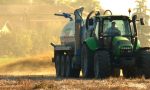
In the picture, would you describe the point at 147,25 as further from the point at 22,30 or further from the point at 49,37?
the point at 22,30

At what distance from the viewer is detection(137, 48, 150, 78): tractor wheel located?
2253cm

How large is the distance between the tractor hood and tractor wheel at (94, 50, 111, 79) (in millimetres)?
722

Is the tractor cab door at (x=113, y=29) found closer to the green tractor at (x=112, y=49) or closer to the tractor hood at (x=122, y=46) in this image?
the green tractor at (x=112, y=49)

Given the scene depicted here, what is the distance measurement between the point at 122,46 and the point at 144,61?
108 centimetres

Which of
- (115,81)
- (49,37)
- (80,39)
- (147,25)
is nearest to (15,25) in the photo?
(49,37)

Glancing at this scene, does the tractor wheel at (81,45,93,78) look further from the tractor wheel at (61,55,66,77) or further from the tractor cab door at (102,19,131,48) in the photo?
the tractor wheel at (61,55,66,77)

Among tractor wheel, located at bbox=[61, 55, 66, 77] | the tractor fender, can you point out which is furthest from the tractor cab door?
tractor wheel, located at bbox=[61, 55, 66, 77]

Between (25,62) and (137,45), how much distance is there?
21.7 metres

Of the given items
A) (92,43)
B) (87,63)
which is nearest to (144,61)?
(92,43)

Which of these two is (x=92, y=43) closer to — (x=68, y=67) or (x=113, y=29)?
(x=113, y=29)

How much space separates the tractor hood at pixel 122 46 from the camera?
22578mm

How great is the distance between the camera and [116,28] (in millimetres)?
23688

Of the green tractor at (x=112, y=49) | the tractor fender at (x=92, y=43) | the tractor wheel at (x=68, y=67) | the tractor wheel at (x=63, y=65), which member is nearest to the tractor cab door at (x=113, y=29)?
the green tractor at (x=112, y=49)

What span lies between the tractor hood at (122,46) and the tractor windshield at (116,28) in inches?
25.4
